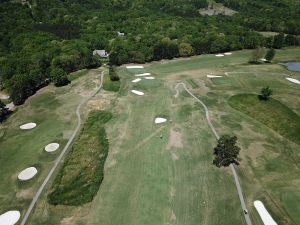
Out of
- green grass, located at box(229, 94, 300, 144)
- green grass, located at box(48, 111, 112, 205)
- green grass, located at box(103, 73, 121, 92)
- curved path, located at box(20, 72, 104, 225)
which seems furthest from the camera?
green grass, located at box(103, 73, 121, 92)

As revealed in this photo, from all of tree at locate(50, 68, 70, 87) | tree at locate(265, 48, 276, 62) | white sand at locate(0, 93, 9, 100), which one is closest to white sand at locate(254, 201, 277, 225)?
tree at locate(50, 68, 70, 87)

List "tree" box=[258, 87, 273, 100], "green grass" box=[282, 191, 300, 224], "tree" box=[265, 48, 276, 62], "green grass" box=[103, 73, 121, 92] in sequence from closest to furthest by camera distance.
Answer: "green grass" box=[282, 191, 300, 224] → "tree" box=[258, 87, 273, 100] → "green grass" box=[103, 73, 121, 92] → "tree" box=[265, 48, 276, 62]

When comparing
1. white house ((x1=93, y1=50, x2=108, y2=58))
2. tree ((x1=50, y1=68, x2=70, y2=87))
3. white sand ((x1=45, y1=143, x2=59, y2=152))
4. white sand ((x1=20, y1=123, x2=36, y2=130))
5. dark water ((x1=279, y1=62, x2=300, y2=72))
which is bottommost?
dark water ((x1=279, y1=62, x2=300, y2=72))

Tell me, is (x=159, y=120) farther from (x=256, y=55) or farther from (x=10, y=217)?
(x=256, y=55)

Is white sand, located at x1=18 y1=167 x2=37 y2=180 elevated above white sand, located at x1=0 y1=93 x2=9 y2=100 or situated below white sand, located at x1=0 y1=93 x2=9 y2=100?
below

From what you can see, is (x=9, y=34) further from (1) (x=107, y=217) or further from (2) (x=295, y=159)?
(2) (x=295, y=159)

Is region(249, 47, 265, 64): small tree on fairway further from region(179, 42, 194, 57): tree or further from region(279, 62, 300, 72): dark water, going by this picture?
region(179, 42, 194, 57): tree

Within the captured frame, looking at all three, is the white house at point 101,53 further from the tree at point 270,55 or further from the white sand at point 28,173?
the white sand at point 28,173
